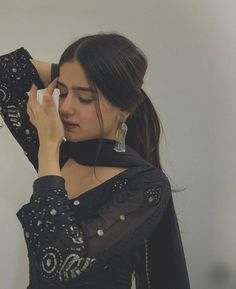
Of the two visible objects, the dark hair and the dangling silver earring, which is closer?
the dark hair

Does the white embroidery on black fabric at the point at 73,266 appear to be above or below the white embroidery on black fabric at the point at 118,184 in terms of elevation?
below

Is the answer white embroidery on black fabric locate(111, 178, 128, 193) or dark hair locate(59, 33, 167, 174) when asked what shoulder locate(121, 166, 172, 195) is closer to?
white embroidery on black fabric locate(111, 178, 128, 193)

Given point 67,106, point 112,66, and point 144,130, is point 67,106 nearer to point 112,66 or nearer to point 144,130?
point 112,66

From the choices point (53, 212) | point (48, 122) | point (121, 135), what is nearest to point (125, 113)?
point (121, 135)

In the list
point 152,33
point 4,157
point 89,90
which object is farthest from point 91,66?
point 4,157

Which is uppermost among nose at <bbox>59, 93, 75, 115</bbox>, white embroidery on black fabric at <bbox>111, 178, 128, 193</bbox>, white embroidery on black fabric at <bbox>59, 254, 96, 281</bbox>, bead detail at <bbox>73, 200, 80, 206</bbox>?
nose at <bbox>59, 93, 75, 115</bbox>

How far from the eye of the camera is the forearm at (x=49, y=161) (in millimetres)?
804

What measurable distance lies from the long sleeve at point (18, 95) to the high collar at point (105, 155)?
124 mm

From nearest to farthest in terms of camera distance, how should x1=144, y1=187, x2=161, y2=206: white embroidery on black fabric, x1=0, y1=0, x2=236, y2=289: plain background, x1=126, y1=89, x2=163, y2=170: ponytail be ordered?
x1=144, y1=187, x2=161, y2=206: white embroidery on black fabric < x1=126, y1=89, x2=163, y2=170: ponytail < x1=0, y1=0, x2=236, y2=289: plain background

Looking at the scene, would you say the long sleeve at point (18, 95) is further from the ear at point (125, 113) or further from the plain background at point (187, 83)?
the plain background at point (187, 83)

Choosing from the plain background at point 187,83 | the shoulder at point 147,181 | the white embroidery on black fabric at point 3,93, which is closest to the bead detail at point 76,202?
the shoulder at point 147,181

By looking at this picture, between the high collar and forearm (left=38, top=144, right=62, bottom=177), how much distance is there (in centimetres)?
13

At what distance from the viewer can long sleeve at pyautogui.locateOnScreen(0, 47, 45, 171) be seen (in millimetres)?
1042

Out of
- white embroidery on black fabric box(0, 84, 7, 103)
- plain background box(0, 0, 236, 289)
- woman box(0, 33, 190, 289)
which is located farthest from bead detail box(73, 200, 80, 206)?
plain background box(0, 0, 236, 289)
